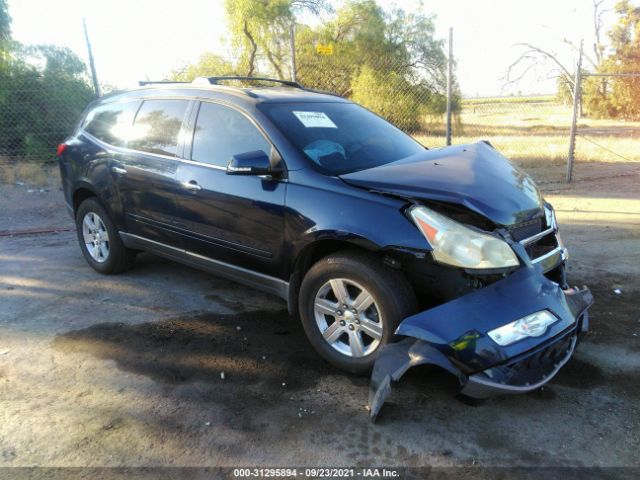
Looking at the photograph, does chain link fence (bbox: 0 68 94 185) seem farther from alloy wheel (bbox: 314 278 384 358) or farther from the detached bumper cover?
the detached bumper cover

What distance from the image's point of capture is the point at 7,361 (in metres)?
3.50

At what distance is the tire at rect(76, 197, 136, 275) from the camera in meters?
4.96

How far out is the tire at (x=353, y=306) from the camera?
116 inches

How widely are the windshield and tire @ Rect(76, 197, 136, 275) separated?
2195mm

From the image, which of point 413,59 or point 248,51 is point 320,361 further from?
point 413,59

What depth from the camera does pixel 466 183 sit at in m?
3.04

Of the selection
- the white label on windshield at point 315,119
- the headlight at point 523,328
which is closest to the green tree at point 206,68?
the white label on windshield at point 315,119

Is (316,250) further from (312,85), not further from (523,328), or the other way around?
(312,85)

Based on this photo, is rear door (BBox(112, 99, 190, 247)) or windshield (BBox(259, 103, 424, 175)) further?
rear door (BBox(112, 99, 190, 247))

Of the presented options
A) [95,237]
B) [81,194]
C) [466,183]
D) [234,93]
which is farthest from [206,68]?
[466,183]

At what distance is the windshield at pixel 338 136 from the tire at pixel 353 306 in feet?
2.29

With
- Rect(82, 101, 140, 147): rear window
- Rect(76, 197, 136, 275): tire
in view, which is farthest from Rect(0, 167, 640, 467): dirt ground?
Rect(82, 101, 140, 147): rear window

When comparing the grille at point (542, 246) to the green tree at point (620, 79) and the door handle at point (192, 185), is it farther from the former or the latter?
the green tree at point (620, 79)

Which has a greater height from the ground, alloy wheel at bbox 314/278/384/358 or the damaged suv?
the damaged suv
